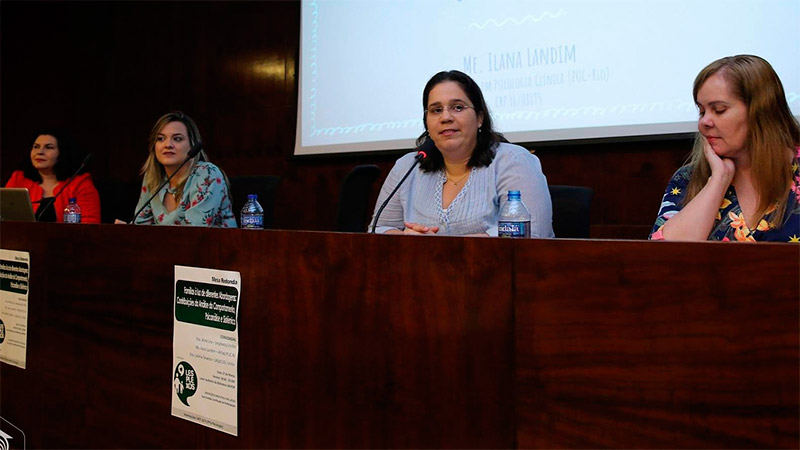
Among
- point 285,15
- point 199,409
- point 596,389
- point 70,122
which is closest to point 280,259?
point 199,409

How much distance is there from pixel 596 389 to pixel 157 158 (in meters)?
2.09

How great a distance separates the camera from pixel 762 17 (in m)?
2.29

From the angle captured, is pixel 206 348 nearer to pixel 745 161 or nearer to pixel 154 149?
pixel 745 161

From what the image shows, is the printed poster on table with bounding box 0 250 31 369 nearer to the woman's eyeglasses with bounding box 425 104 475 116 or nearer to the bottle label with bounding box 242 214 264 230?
the bottle label with bounding box 242 214 264 230

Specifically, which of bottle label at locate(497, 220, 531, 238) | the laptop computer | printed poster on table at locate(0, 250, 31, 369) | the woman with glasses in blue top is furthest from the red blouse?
bottle label at locate(497, 220, 531, 238)

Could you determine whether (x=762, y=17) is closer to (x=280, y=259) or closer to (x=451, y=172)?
(x=451, y=172)

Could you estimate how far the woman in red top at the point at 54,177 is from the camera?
300cm

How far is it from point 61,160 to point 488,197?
2305mm

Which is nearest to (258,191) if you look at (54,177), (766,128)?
(54,177)

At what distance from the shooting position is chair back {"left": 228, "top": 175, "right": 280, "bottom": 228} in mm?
2475

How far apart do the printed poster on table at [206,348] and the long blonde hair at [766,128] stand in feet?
3.55

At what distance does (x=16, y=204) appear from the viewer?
88.4 inches

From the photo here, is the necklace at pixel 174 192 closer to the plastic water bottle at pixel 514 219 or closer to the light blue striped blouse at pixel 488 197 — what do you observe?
the light blue striped blouse at pixel 488 197

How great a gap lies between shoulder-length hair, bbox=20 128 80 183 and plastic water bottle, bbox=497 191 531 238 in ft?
7.62
